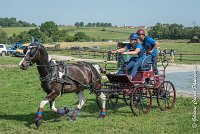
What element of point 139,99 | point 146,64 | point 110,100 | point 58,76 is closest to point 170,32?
point 110,100

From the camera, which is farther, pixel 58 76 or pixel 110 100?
pixel 110 100

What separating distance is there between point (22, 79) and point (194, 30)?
110m

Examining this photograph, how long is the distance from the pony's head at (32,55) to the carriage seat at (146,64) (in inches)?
128

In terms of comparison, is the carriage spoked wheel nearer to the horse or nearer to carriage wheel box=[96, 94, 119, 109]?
carriage wheel box=[96, 94, 119, 109]

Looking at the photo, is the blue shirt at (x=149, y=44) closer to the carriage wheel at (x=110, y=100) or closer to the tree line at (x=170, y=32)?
the carriage wheel at (x=110, y=100)

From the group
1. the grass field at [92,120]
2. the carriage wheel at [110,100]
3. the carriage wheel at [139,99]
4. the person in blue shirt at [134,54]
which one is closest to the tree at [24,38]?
the grass field at [92,120]

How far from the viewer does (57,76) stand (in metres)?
10.4

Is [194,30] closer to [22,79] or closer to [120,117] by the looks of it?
[22,79]

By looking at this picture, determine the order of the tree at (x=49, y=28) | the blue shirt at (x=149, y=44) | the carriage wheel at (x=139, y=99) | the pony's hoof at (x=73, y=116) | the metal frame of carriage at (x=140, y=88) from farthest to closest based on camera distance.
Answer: the tree at (x=49, y=28), the blue shirt at (x=149, y=44), the metal frame of carriage at (x=140, y=88), the carriage wheel at (x=139, y=99), the pony's hoof at (x=73, y=116)

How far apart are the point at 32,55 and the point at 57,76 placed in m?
0.89

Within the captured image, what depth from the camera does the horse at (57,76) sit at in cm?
1011

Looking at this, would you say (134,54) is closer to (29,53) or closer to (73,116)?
(73,116)

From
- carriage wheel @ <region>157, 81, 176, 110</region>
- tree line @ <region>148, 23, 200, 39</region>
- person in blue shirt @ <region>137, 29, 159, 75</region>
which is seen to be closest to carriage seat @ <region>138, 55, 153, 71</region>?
person in blue shirt @ <region>137, 29, 159, 75</region>

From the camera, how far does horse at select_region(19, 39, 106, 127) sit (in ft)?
33.2
